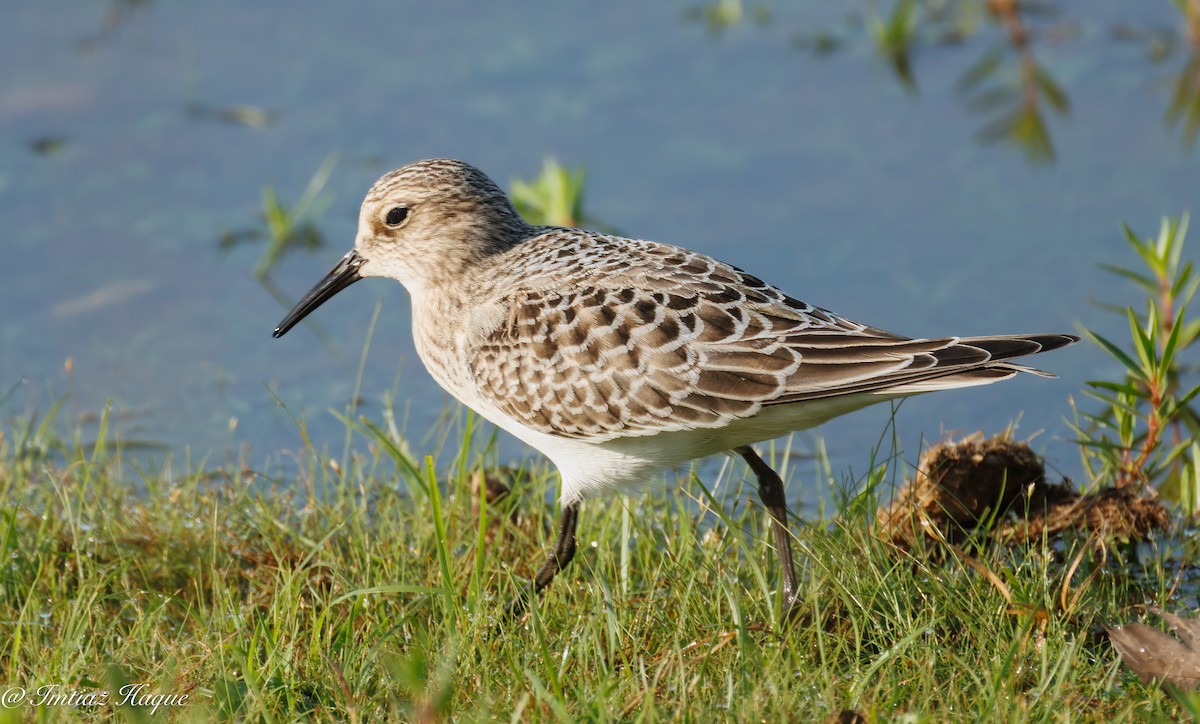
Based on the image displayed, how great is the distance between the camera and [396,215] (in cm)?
650

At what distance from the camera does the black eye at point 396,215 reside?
6.48 metres

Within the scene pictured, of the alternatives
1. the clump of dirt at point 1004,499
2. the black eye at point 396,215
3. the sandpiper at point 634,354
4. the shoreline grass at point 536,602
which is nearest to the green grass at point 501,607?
the shoreline grass at point 536,602

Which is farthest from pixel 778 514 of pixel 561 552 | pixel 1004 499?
pixel 1004 499

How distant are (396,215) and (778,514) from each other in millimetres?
2065

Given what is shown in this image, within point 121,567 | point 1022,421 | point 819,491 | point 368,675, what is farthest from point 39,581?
point 1022,421

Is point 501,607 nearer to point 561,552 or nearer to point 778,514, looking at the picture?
point 561,552

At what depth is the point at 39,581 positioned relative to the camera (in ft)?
19.6

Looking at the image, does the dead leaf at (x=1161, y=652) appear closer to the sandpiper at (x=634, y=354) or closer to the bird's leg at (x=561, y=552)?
the sandpiper at (x=634, y=354)

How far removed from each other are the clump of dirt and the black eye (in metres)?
2.39

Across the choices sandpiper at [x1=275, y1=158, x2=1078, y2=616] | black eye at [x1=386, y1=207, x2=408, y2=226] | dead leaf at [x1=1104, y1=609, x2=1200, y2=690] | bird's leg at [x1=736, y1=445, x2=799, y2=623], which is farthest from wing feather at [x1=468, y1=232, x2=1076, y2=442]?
dead leaf at [x1=1104, y1=609, x2=1200, y2=690]

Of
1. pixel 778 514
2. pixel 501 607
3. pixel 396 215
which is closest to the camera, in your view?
pixel 501 607

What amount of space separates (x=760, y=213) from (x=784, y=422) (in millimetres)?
4018

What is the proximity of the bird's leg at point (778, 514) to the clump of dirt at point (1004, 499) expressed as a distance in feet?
1.41

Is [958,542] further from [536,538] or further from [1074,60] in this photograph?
[1074,60]
